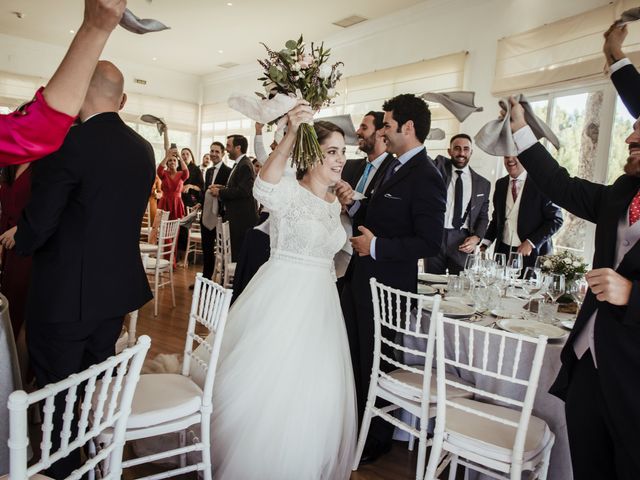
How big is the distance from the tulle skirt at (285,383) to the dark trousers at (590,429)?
1014mm

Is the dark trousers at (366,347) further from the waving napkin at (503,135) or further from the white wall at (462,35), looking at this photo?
the white wall at (462,35)

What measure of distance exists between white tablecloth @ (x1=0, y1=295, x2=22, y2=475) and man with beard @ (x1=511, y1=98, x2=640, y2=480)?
1.91 m

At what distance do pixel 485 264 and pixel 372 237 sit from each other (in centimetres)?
81

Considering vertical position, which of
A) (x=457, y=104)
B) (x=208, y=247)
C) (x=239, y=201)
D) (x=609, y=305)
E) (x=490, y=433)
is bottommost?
(x=490, y=433)

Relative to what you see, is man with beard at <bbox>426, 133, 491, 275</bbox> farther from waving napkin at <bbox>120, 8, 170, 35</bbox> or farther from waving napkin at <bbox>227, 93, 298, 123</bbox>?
waving napkin at <bbox>120, 8, 170, 35</bbox>

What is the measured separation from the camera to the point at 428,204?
2494 mm

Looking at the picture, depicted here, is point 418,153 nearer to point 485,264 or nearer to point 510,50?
point 485,264

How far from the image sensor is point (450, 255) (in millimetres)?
4633

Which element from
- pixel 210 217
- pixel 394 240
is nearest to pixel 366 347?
pixel 394 240

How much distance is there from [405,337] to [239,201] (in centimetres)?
382

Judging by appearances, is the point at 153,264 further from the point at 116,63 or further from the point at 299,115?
the point at 116,63

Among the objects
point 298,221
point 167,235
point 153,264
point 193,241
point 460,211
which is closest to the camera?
point 298,221

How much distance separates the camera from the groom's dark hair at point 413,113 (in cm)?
266

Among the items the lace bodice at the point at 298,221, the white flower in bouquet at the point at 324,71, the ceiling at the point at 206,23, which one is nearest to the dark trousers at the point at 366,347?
the lace bodice at the point at 298,221
